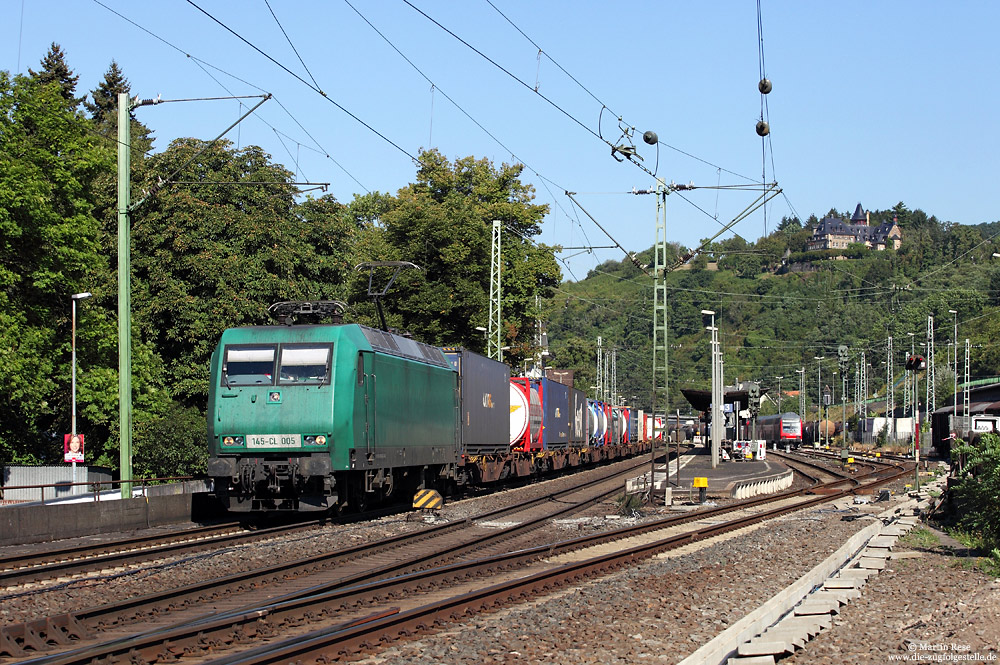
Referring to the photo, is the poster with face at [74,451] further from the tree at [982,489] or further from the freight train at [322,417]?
the tree at [982,489]

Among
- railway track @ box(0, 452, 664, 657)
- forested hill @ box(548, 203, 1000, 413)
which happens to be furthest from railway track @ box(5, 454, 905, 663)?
forested hill @ box(548, 203, 1000, 413)

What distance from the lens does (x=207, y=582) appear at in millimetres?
11539

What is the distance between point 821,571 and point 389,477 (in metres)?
9.96

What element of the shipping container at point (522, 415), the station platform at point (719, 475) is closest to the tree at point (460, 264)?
the station platform at point (719, 475)

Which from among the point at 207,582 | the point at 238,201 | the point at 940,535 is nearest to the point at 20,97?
the point at 238,201

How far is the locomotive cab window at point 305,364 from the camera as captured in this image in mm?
18234

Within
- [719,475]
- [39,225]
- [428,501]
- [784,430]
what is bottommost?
[784,430]

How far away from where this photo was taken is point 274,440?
18.0 m

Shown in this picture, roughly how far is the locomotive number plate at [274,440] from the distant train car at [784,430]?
76.9 metres

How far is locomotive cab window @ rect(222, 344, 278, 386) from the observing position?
18406 mm

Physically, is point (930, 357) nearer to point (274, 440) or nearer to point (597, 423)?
point (597, 423)

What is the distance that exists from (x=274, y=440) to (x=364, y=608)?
25.5ft

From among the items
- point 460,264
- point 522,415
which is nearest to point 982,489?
point 522,415

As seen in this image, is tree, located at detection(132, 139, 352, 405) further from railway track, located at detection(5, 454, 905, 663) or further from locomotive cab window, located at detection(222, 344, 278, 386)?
railway track, located at detection(5, 454, 905, 663)
